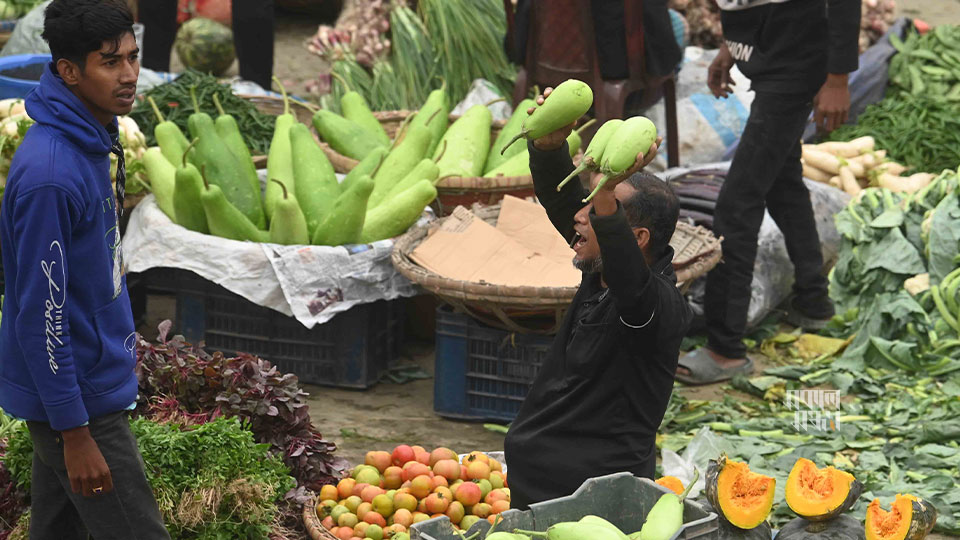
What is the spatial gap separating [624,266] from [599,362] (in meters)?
0.35

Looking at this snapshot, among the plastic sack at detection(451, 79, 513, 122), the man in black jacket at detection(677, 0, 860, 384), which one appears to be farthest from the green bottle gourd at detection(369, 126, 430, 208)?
the plastic sack at detection(451, 79, 513, 122)

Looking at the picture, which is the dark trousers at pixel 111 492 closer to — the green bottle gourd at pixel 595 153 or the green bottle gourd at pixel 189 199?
the green bottle gourd at pixel 595 153

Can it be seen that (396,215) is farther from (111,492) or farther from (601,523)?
(601,523)

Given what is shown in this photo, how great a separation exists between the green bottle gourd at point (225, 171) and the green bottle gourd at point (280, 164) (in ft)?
0.21

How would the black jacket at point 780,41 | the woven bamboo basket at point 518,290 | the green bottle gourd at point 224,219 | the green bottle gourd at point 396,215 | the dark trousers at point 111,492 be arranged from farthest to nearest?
the green bottle gourd at point 396,215 → the black jacket at point 780,41 → the green bottle gourd at point 224,219 → the woven bamboo basket at point 518,290 → the dark trousers at point 111,492

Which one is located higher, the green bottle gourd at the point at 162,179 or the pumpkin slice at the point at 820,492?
the green bottle gourd at the point at 162,179

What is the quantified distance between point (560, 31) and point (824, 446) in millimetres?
2781

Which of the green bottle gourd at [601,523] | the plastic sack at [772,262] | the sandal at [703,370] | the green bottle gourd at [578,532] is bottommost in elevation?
the sandal at [703,370]

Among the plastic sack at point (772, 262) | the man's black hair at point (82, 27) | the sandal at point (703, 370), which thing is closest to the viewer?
the man's black hair at point (82, 27)

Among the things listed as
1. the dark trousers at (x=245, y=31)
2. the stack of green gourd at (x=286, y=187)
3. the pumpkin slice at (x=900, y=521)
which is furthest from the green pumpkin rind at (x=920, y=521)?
the dark trousers at (x=245, y=31)

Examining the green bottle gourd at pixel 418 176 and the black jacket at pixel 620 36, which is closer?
the green bottle gourd at pixel 418 176

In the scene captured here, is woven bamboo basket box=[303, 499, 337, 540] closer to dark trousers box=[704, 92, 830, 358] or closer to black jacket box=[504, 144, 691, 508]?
black jacket box=[504, 144, 691, 508]

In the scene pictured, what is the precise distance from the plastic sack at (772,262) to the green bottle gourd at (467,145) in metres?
0.88

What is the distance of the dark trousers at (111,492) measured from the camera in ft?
8.88
